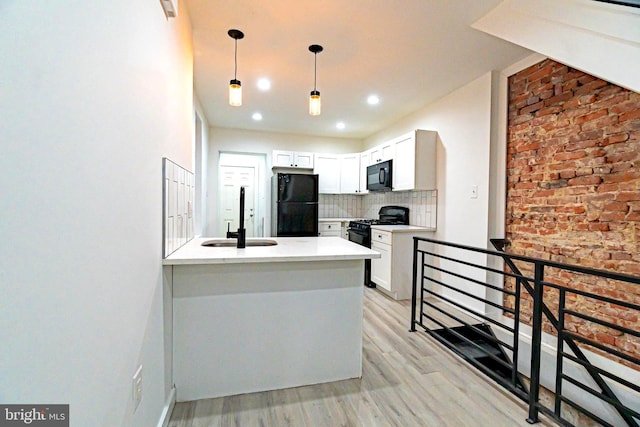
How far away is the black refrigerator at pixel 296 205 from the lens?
194 inches

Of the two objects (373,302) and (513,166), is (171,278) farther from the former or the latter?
(513,166)

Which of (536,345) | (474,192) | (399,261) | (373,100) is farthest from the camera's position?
(373,100)

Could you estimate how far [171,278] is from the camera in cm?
170

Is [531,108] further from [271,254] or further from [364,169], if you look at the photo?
[364,169]

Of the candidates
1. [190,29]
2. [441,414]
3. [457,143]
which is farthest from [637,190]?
[190,29]

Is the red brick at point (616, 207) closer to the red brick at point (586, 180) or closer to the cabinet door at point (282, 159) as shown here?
the red brick at point (586, 180)

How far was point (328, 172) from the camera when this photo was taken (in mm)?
5590

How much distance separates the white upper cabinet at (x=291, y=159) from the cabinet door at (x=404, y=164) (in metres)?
1.80

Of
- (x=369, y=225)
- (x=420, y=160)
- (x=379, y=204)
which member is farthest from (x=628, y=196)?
(x=379, y=204)

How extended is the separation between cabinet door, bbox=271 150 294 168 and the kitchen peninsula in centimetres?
352

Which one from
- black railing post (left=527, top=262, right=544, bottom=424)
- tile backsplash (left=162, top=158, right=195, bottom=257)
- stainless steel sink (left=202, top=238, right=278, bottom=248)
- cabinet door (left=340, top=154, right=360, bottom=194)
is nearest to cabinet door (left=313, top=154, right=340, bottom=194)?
cabinet door (left=340, top=154, right=360, bottom=194)

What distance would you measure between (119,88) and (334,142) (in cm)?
523

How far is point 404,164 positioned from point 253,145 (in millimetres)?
2870

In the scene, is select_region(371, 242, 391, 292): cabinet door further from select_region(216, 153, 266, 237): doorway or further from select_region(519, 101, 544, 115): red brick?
select_region(216, 153, 266, 237): doorway
